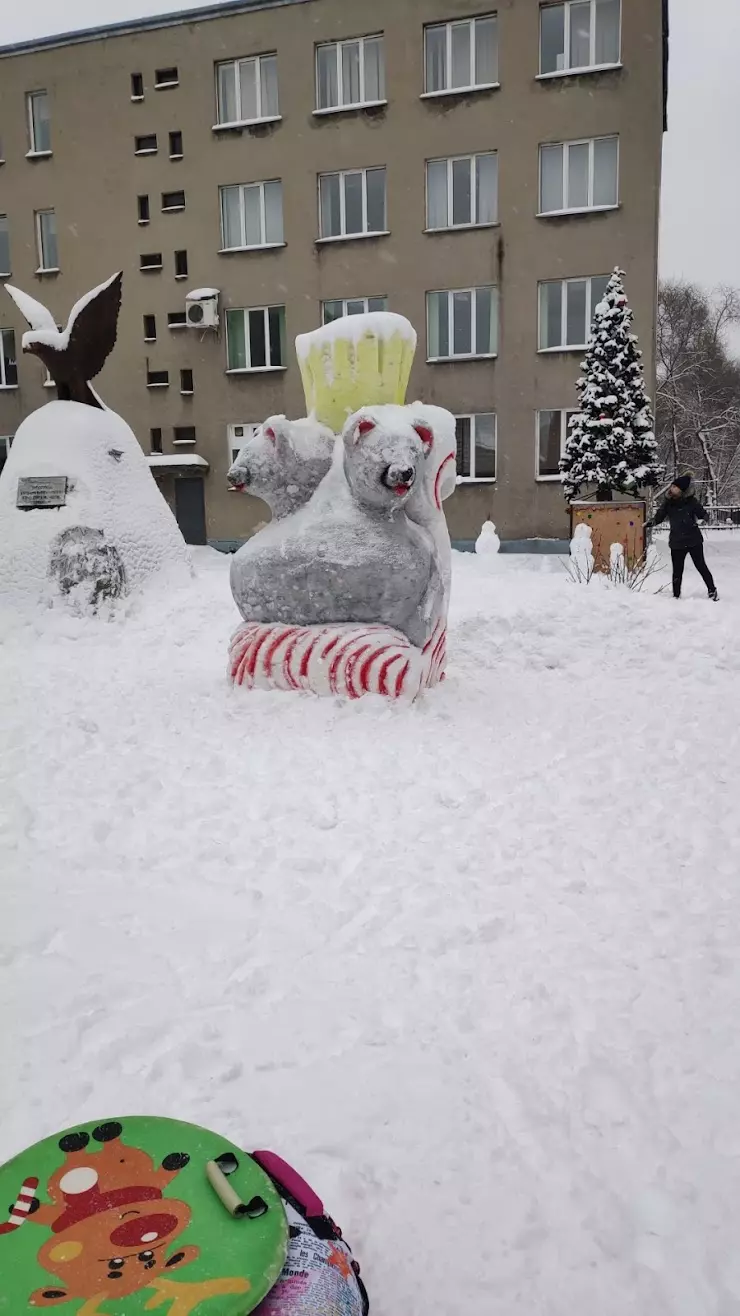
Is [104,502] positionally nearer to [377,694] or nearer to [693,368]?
[377,694]

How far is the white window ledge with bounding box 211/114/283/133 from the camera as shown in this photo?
18.7 meters

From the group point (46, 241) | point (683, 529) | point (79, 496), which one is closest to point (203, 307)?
point (46, 241)

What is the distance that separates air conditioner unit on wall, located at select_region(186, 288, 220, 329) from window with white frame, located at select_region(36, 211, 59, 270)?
3878 millimetres

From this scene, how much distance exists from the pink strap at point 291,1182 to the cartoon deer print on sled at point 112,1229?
165mm

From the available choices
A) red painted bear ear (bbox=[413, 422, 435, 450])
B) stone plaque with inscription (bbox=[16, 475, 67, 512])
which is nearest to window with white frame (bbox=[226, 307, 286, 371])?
stone plaque with inscription (bbox=[16, 475, 67, 512])

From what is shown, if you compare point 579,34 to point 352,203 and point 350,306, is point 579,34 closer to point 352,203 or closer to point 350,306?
point 352,203

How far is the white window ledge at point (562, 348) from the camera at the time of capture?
1789 cm

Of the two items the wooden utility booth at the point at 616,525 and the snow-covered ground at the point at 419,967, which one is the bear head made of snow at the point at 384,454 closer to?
the snow-covered ground at the point at 419,967

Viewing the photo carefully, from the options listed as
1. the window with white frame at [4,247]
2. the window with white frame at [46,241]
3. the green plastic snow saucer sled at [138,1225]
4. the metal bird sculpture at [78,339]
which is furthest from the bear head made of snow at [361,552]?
the window with white frame at [4,247]

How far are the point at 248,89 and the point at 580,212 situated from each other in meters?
7.64

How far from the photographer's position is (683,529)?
9.93m

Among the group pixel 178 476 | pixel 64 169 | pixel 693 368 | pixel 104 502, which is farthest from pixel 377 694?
pixel 693 368

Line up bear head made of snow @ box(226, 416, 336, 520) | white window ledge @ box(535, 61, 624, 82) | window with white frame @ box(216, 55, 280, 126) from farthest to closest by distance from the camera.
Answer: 1. window with white frame @ box(216, 55, 280, 126)
2. white window ledge @ box(535, 61, 624, 82)
3. bear head made of snow @ box(226, 416, 336, 520)

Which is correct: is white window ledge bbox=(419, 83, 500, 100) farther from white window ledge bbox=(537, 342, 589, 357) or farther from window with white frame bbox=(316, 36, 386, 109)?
white window ledge bbox=(537, 342, 589, 357)
